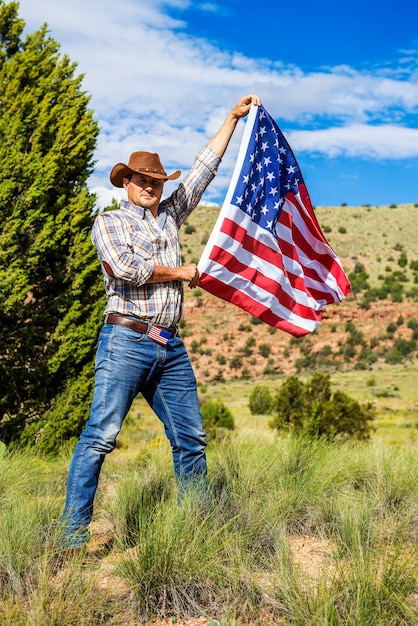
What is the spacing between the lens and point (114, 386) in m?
4.15

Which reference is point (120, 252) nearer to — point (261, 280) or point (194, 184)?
point (194, 184)

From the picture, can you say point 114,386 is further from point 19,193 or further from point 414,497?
point 19,193

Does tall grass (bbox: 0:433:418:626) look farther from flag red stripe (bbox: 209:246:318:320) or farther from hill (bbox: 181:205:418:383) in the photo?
hill (bbox: 181:205:418:383)

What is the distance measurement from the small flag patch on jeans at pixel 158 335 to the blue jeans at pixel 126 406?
32 millimetres

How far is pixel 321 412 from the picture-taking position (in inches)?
531

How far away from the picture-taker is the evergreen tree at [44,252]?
26.9 ft

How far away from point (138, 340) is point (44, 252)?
4534 mm

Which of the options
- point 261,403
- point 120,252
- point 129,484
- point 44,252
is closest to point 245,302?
point 120,252

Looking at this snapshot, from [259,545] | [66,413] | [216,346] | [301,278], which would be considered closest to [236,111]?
[301,278]

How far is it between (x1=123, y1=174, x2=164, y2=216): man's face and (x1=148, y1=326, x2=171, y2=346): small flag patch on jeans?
845 millimetres

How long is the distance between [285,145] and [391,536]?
3.31 m

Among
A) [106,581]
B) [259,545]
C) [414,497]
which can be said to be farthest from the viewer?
[414,497]

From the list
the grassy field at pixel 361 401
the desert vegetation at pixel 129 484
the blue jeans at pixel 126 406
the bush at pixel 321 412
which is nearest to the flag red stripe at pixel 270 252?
the blue jeans at pixel 126 406

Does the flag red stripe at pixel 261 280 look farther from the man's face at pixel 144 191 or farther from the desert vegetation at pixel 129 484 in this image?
the desert vegetation at pixel 129 484
